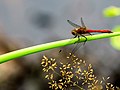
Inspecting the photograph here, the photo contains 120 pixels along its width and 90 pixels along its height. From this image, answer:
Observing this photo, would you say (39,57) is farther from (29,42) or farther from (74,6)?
(74,6)

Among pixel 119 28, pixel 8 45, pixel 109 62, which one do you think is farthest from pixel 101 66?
pixel 119 28

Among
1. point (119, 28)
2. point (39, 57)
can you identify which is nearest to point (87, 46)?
point (39, 57)

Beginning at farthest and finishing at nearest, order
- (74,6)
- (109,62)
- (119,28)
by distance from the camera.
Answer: (74,6), (109,62), (119,28)

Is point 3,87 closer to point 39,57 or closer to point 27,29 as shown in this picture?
point 39,57

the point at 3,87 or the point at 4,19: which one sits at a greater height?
the point at 4,19

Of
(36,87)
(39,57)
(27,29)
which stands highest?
(27,29)

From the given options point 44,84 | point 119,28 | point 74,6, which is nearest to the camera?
point 119,28

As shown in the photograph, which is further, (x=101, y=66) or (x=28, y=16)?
(x=28, y=16)
